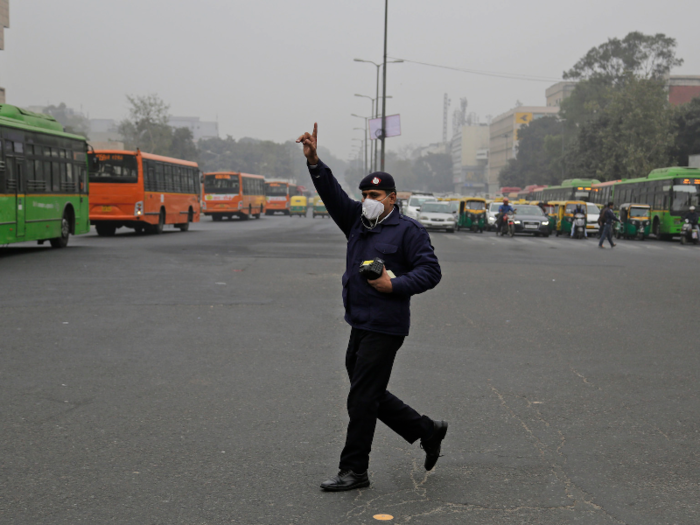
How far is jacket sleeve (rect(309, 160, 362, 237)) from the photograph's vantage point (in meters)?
4.83

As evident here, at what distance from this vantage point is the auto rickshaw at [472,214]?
44.5 m

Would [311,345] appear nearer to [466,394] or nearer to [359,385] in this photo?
[466,394]

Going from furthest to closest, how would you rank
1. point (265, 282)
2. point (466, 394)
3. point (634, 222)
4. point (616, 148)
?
1. point (616, 148)
2. point (634, 222)
3. point (265, 282)
4. point (466, 394)

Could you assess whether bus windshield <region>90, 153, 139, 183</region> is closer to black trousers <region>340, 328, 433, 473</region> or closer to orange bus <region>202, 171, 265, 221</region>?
orange bus <region>202, 171, 265, 221</region>

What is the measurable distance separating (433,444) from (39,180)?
17.1m

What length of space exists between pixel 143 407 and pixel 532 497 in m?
2.98

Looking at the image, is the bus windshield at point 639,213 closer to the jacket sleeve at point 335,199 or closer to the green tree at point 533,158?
the jacket sleeve at point 335,199

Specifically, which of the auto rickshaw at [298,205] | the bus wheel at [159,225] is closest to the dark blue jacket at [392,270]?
the bus wheel at [159,225]

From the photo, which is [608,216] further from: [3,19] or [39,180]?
[3,19]

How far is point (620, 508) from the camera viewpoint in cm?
430

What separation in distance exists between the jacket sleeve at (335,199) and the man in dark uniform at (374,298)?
12 cm

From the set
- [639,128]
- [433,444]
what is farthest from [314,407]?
[639,128]

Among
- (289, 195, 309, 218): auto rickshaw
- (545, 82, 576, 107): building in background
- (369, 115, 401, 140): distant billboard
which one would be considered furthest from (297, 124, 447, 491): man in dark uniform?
(545, 82, 576, 107): building in background

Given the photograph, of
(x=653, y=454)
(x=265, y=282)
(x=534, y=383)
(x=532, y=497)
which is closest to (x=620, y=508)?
(x=532, y=497)
